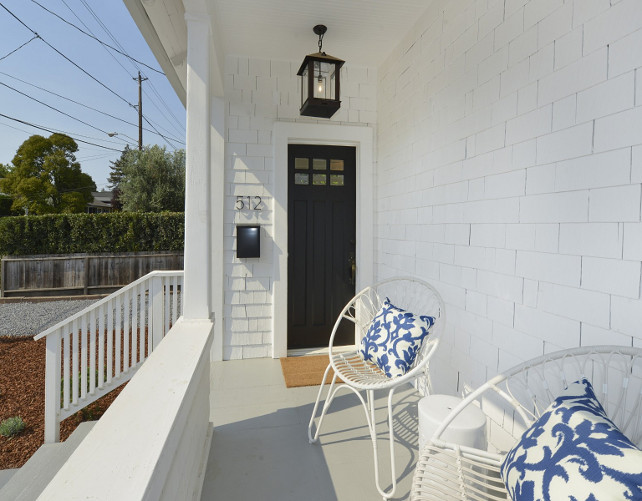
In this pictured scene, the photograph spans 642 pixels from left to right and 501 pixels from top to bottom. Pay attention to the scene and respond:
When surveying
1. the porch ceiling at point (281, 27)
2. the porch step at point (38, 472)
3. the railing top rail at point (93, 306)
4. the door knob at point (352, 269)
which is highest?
the porch ceiling at point (281, 27)

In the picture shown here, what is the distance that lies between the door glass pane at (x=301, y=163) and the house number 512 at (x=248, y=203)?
53cm

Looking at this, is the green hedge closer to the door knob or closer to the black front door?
the black front door

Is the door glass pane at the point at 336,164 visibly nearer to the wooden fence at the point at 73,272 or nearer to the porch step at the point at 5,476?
the porch step at the point at 5,476

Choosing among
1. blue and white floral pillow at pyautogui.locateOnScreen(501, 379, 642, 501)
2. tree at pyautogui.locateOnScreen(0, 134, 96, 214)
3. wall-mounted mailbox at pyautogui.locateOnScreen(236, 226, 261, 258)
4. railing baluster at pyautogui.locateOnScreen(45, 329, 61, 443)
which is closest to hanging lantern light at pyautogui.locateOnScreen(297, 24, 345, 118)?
wall-mounted mailbox at pyautogui.locateOnScreen(236, 226, 261, 258)

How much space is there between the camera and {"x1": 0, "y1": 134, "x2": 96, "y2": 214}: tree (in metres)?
10.1

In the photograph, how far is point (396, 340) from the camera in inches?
77.8

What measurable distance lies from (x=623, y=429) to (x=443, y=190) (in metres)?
1.63

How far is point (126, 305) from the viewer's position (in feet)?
10.9

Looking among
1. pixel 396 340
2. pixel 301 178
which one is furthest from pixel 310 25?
pixel 396 340

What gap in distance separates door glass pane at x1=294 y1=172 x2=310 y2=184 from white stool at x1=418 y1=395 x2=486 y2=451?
2484 millimetres

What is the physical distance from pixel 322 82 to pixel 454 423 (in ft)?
7.92

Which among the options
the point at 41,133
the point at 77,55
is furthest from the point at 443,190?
the point at 77,55

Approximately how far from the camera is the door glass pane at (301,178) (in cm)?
369

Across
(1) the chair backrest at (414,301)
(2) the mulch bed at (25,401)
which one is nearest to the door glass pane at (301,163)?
(1) the chair backrest at (414,301)
